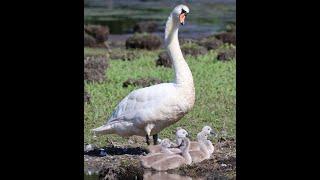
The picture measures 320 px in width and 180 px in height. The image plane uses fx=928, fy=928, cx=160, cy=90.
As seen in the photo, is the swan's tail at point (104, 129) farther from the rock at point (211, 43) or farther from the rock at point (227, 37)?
the rock at point (227, 37)

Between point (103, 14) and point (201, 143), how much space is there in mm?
4765

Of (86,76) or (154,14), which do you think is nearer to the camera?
(86,76)

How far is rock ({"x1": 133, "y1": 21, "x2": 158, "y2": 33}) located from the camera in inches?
311

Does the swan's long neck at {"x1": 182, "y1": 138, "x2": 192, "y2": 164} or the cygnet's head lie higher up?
the cygnet's head

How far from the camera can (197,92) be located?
207 inches

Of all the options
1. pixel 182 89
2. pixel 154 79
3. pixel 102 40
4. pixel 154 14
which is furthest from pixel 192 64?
pixel 154 14

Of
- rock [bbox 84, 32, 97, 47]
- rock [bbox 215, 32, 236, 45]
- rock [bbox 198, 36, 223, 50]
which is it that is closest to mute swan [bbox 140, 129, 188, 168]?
rock [bbox 198, 36, 223, 50]

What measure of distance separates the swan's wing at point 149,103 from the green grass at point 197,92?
0.27 meters

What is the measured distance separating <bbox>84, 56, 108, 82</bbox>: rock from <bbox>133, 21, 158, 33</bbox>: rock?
61.9 inches

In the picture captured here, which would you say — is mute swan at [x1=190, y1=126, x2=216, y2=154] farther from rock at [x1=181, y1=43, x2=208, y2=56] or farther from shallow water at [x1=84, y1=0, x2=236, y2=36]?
shallow water at [x1=84, y1=0, x2=236, y2=36]

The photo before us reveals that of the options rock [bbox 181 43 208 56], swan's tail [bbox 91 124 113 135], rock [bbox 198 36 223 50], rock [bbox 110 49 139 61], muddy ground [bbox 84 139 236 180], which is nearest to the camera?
muddy ground [bbox 84 139 236 180]

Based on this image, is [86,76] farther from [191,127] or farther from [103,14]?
[103,14]

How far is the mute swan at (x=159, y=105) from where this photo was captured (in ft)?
13.5
